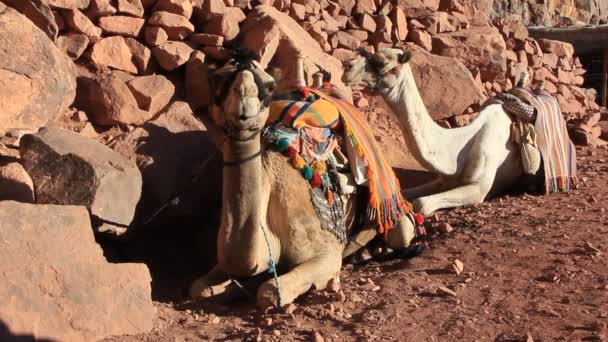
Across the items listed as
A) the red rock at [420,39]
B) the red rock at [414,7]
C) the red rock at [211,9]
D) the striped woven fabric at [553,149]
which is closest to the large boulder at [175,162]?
the red rock at [211,9]

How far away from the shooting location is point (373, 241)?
18.4 feet

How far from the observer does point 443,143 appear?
6703mm

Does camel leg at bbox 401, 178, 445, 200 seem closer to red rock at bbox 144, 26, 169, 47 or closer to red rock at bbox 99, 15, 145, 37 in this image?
red rock at bbox 144, 26, 169, 47

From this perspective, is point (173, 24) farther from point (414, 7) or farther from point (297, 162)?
point (414, 7)

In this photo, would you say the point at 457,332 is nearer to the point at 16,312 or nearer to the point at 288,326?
the point at 288,326

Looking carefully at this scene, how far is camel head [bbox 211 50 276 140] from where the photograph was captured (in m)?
3.84

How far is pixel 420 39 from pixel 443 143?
300 cm

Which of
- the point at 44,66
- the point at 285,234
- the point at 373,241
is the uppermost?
the point at 44,66

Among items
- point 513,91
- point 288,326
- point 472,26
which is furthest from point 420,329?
point 472,26

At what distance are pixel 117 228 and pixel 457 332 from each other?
2.15 m

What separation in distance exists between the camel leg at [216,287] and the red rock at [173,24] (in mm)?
2847

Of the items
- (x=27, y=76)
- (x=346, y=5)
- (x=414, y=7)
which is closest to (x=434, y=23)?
(x=414, y=7)

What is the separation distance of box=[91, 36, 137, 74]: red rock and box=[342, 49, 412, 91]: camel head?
176 cm

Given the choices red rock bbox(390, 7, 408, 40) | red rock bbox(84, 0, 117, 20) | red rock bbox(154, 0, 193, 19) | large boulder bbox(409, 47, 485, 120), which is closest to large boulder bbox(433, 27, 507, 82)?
red rock bbox(390, 7, 408, 40)
